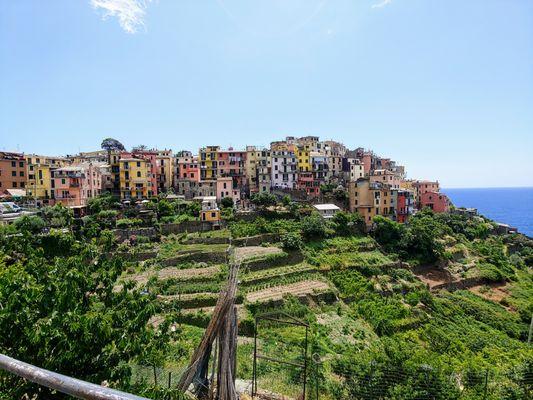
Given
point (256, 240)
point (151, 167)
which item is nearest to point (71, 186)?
point (151, 167)

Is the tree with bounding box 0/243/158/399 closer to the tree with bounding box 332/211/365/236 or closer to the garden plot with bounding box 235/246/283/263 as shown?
the garden plot with bounding box 235/246/283/263

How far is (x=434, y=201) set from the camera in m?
52.9

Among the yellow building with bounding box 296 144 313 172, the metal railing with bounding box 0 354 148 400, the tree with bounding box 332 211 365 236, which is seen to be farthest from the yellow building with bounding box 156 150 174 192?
the metal railing with bounding box 0 354 148 400

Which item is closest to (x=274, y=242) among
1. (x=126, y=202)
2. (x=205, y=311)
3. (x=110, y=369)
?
(x=205, y=311)

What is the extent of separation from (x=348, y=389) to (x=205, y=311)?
12.3m

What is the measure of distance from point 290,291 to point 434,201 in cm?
4096

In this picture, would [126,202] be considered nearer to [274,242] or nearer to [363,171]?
[274,242]

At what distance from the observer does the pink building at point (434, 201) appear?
172ft

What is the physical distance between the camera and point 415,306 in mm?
25484

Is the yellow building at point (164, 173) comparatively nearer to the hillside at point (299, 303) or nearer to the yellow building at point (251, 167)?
the yellow building at point (251, 167)

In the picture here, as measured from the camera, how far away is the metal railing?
1401 millimetres

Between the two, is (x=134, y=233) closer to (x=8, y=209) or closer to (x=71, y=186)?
(x=8, y=209)

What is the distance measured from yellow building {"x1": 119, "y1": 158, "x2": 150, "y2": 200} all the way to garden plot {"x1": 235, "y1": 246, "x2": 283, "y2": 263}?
757 inches

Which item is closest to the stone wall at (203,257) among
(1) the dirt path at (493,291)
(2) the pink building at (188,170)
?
(2) the pink building at (188,170)
